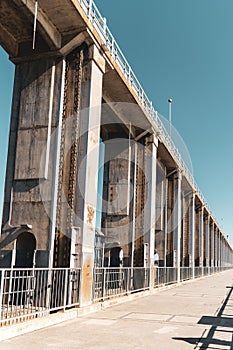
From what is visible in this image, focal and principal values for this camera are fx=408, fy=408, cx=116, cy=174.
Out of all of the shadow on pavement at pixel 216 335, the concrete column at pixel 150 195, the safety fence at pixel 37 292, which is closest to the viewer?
the shadow on pavement at pixel 216 335

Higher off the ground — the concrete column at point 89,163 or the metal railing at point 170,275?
the concrete column at point 89,163

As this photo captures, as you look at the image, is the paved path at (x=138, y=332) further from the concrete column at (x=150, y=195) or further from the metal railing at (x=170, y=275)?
the metal railing at (x=170, y=275)

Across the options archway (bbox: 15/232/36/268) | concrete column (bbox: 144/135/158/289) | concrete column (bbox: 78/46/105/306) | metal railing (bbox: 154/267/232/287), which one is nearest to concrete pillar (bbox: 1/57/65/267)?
archway (bbox: 15/232/36/268)

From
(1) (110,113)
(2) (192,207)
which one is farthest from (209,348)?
(2) (192,207)

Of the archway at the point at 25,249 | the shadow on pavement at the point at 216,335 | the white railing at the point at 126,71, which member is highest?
the white railing at the point at 126,71

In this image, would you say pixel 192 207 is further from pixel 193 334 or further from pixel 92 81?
pixel 193 334

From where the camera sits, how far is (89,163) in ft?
43.9

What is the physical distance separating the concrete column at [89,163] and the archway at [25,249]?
1.87m

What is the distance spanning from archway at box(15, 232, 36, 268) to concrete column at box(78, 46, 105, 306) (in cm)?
187

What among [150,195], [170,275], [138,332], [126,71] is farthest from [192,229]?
[138,332]

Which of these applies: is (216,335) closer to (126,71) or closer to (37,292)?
(37,292)

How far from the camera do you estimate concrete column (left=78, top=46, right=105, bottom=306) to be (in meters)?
12.8

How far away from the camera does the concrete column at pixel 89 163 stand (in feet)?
42.1

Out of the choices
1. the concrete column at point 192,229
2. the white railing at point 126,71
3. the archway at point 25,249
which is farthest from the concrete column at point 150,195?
the concrete column at point 192,229
